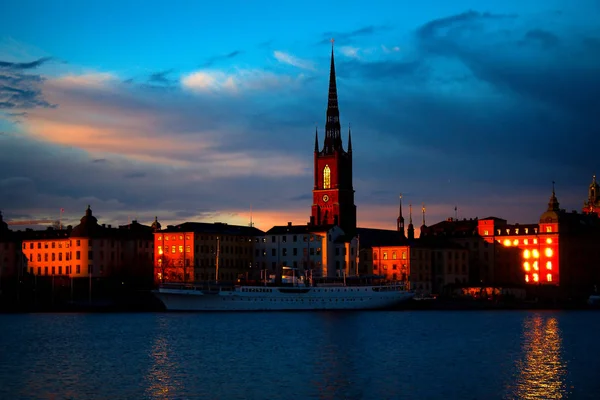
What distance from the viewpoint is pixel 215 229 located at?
552 ft

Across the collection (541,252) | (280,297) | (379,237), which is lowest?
(280,297)

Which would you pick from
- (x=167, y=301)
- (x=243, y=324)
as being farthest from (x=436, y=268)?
(x=243, y=324)

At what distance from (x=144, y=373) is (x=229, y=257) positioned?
110 meters

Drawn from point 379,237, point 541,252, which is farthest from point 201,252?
point 541,252

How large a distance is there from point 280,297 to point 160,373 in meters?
77.0

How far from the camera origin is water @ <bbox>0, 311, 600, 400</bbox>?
2035 inches

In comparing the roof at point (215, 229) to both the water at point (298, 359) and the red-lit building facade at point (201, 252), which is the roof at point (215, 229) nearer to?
the red-lit building facade at point (201, 252)

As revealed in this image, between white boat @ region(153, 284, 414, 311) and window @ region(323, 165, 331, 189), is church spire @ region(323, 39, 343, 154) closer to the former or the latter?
window @ region(323, 165, 331, 189)

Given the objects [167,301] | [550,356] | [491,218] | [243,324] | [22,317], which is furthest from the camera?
[491,218]

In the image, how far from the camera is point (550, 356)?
68062mm

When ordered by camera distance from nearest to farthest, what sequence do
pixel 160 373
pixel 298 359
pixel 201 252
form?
1. pixel 160 373
2. pixel 298 359
3. pixel 201 252

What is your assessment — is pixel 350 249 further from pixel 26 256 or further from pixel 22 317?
pixel 22 317

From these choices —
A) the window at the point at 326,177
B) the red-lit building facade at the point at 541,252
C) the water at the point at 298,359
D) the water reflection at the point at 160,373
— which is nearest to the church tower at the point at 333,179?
the window at the point at 326,177

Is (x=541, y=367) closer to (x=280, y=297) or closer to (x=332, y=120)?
(x=280, y=297)
